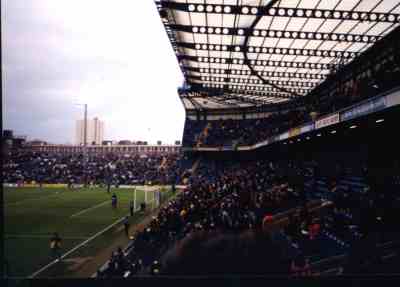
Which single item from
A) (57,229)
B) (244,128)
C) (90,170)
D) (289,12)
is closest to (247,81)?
(289,12)

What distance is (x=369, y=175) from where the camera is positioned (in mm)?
15711

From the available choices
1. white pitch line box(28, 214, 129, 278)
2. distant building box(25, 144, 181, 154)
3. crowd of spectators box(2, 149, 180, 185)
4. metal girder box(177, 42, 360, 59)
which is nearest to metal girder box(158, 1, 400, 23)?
metal girder box(177, 42, 360, 59)

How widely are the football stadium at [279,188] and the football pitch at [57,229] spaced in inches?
3.5

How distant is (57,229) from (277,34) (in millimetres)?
18359

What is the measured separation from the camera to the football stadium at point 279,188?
11.1 m

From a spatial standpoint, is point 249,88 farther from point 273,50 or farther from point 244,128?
point 244,128

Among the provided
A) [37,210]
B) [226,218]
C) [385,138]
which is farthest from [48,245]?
[385,138]

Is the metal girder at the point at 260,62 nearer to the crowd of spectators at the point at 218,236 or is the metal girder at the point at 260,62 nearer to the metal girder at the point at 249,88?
the metal girder at the point at 249,88

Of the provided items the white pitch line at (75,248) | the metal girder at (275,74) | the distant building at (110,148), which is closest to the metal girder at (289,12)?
the metal girder at (275,74)

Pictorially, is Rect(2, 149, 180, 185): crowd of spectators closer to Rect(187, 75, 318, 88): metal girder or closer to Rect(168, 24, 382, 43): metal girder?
Rect(187, 75, 318, 88): metal girder

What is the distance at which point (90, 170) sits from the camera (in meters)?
68.9

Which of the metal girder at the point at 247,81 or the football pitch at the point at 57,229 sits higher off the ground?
the metal girder at the point at 247,81

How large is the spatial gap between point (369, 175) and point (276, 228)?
15.6ft

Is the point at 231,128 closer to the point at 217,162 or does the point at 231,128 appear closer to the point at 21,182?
the point at 217,162
